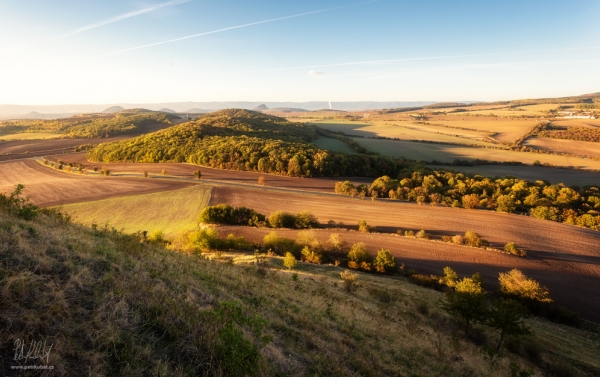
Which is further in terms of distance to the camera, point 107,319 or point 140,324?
point 140,324

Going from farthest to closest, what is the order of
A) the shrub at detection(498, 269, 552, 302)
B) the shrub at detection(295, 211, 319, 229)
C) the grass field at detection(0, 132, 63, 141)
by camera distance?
the grass field at detection(0, 132, 63, 141) → the shrub at detection(295, 211, 319, 229) → the shrub at detection(498, 269, 552, 302)

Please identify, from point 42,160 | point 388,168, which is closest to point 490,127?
point 388,168

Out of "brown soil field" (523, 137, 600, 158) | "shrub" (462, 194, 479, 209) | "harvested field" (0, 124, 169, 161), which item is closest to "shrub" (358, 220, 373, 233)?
"shrub" (462, 194, 479, 209)

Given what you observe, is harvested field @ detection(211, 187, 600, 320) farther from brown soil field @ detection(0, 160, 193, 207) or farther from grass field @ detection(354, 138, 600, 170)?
grass field @ detection(354, 138, 600, 170)

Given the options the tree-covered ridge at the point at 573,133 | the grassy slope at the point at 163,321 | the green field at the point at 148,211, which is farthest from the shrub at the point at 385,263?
the tree-covered ridge at the point at 573,133

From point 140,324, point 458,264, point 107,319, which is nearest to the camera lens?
point 107,319

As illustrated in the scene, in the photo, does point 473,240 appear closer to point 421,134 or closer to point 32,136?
point 421,134

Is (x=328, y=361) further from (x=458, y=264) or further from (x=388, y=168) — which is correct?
(x=388, y=168)
